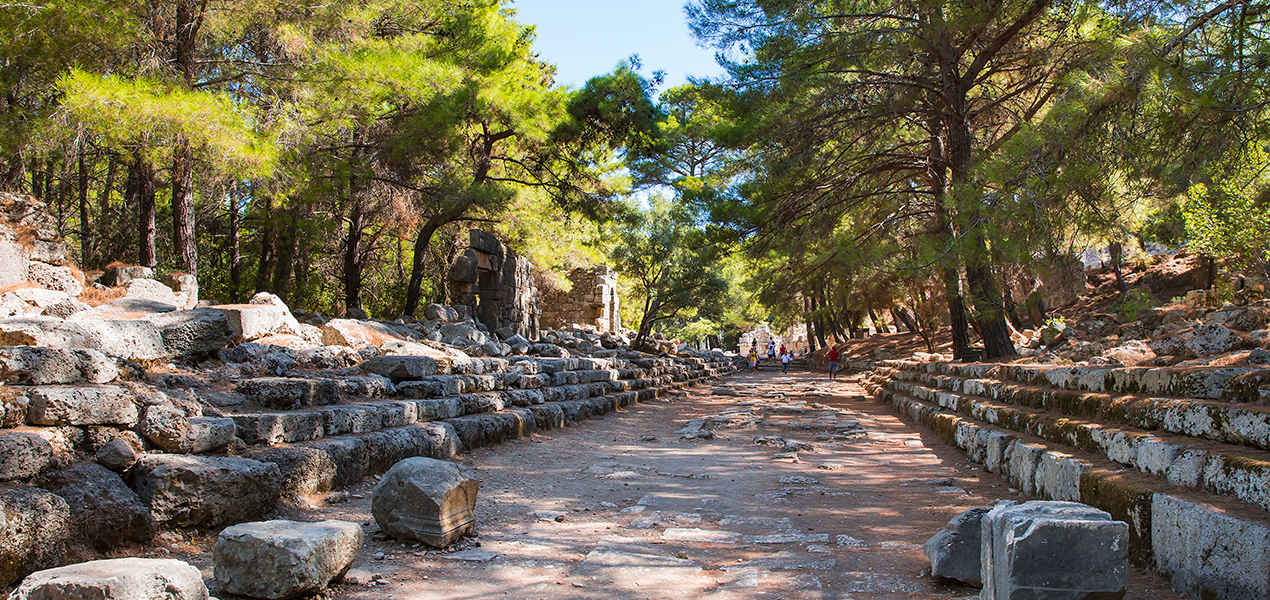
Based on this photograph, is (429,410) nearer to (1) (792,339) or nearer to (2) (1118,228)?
(2) (1118,228)

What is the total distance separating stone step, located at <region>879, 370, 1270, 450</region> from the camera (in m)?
3.04

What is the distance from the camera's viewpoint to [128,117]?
849cm

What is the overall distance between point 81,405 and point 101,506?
23.7 inches

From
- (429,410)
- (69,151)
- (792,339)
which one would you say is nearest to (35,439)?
(429,410)

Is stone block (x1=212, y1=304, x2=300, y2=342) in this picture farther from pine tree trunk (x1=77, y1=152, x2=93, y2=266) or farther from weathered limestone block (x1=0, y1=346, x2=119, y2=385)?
pine tree trunk (x1=77, y1=152, x2=93, y2=266)

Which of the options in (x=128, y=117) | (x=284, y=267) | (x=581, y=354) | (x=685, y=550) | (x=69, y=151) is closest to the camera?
(x=685, y=550)

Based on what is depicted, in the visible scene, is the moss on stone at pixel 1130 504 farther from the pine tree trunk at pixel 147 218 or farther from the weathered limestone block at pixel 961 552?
the pine tree trunk at pixel 147 218

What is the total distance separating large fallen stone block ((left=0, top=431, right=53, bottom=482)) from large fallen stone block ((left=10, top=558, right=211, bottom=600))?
952 millimetres

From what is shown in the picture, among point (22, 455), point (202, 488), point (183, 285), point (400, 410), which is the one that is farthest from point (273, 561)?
point (183, 285)

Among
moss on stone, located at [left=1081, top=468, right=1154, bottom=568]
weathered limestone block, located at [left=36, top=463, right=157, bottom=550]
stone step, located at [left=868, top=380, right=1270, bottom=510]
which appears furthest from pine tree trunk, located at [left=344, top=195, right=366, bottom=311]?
moss on stone, located at [left=1081, top=468, right=1154, bottom=568]

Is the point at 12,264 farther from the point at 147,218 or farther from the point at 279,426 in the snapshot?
the point at 279,426

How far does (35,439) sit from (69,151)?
961cm

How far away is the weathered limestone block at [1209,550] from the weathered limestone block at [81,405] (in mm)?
4758

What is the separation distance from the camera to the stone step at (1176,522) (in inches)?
94.0
